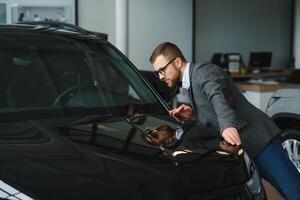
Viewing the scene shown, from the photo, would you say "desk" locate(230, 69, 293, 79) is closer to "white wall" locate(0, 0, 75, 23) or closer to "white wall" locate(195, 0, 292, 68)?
"white wall" locate(195, 0, 292, 68)

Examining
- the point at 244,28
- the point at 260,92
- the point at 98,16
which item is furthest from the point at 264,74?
the point at 98,16

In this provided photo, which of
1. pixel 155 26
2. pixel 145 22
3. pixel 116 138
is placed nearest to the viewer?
pixel 116 138

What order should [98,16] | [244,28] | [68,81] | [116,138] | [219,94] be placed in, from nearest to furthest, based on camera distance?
[116,138] → [219,94] → [68,81] → [98,16] → [244,28]

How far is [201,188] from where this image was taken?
2.49 m

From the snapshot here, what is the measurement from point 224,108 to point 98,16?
6.84m

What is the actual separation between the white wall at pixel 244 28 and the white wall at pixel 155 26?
28 cm

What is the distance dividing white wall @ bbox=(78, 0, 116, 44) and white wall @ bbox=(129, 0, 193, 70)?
0.45 m

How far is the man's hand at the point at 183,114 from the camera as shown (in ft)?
11.6

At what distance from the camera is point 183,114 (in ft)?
12.0

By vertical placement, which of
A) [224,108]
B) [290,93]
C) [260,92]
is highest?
[224,108]

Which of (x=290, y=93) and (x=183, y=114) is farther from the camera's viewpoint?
(x=290, y=93)

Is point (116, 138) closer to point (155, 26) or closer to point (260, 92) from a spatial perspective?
point (260, 92)

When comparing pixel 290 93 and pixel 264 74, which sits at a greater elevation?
pixel 290 93

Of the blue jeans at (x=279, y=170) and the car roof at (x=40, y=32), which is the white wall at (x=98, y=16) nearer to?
the car roof at (x=40, y=32)
